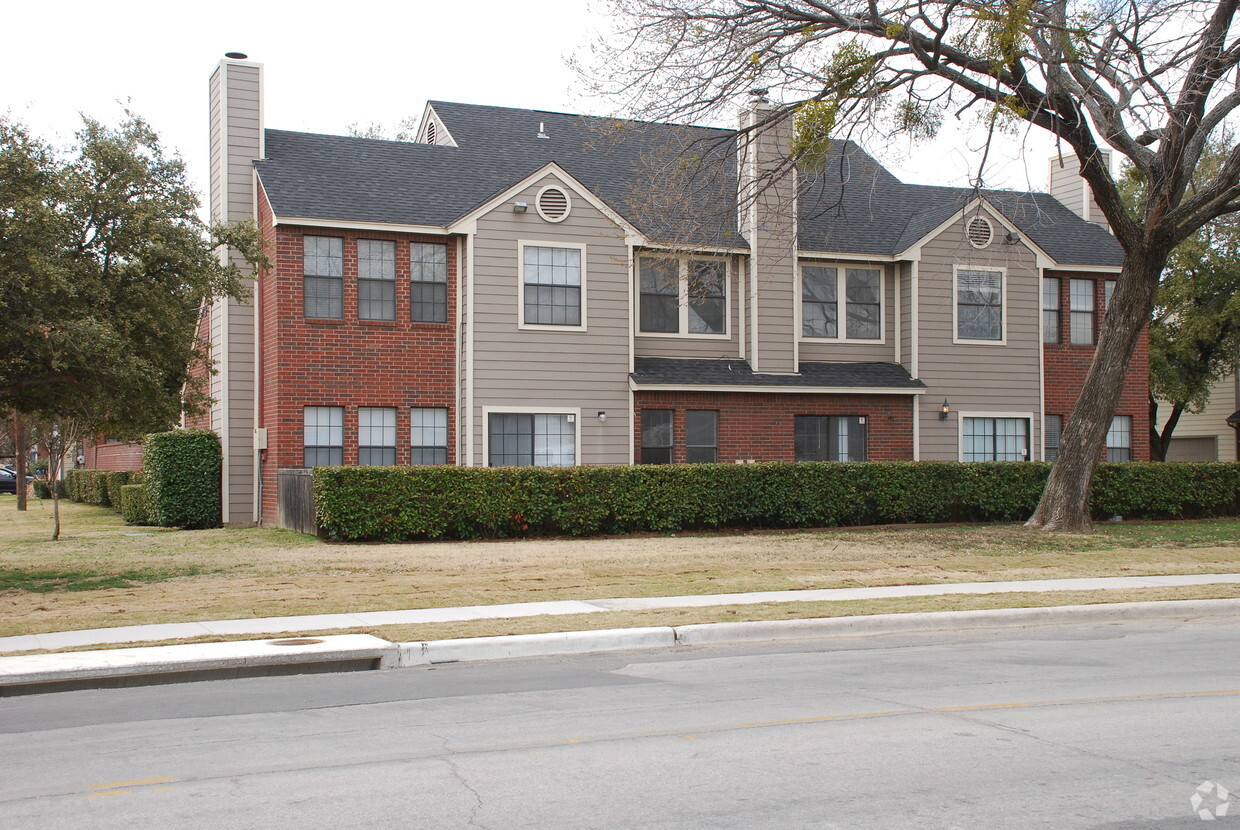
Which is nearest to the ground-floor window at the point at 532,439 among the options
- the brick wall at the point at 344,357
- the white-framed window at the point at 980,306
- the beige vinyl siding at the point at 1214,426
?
the brick wall at the point at 344,357

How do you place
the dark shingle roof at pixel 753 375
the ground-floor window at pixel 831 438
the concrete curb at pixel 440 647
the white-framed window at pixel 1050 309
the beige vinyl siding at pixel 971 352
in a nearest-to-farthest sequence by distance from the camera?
the concrete curb at pixel 440 647 < the dark shingle roof at pixel 753 375 < the ground-floor window at pixel 831 438 < the beige vinyl siding at pixel 971 352 < the white-framed window at pixel 1050 309

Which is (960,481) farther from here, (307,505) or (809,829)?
(809,829)

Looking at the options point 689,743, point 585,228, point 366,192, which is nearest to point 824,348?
point 585,228

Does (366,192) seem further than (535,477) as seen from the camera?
Yes

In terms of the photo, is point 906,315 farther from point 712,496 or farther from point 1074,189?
point 1074,189

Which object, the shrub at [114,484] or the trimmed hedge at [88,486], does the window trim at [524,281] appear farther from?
the trimmed hedge at [88,486]

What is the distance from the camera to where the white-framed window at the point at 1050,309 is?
29.0 m

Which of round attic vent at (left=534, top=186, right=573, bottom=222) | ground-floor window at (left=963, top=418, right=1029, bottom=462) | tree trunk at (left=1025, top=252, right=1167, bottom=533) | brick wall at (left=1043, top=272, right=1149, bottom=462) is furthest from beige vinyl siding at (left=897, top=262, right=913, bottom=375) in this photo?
round attic vent at (left=534, top=186, right=573, bottom=222)

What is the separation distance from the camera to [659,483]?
72.5ft

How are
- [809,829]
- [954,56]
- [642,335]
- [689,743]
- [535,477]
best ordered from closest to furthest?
1. [809,829]
2. [689,743]
3. [954,56]
4. [535,477]
5. [642,335]

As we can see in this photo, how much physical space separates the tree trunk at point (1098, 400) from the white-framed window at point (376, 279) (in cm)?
1335

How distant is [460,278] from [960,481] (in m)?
11.1

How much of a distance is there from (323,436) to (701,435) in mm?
7950

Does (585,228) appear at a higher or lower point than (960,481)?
higher
